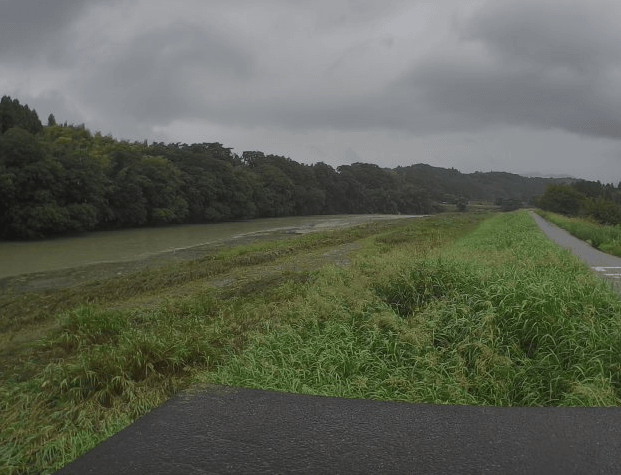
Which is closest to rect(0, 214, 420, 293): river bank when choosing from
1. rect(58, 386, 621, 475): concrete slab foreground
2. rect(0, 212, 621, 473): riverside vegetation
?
rect(0, 212, 621, 473): riverside vegetation

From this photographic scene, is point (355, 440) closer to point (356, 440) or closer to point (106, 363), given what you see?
point (356, 440)

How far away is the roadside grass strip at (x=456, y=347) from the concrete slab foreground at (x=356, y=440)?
54 cm

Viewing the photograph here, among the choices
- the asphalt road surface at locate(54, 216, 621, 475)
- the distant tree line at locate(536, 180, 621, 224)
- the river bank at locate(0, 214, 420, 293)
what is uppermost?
the distant tree line at locate(536, 180, 621, 224)

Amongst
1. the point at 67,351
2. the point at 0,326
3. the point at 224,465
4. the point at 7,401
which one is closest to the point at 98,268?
the point at 0,326

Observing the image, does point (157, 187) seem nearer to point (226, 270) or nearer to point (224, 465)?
point (226, 270)

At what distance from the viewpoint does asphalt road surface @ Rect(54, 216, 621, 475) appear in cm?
241

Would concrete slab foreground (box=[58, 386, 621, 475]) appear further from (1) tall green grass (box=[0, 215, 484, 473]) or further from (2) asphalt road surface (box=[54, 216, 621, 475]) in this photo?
(1) tall green grass (box=[0, 215, 484, 473])

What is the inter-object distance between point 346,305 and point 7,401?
12.7 ft

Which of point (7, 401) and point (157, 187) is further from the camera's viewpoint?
point (157, 187)

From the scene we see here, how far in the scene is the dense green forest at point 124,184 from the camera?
28.1 metres

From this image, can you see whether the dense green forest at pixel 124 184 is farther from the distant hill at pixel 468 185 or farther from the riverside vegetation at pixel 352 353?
the distant hill at pixel 468 185

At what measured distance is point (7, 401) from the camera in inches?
161

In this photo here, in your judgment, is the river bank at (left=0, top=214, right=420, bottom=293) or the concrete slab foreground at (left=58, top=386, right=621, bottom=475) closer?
the concrete slab foreground at (left=58, top=386, right=621, bottom=475)

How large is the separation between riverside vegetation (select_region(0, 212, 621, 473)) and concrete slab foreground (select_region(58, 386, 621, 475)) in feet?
1.68
